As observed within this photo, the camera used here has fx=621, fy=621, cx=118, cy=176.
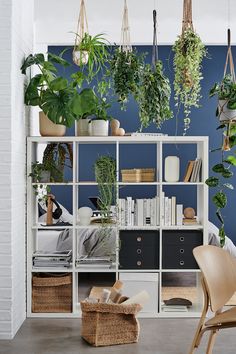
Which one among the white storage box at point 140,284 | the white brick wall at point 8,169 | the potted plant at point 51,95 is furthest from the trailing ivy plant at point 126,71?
the white storage box at point 140,284

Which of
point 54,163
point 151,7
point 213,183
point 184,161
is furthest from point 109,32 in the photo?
point 213,183

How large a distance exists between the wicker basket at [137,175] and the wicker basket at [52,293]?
99 centimetres

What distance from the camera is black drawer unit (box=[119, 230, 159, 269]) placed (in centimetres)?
536

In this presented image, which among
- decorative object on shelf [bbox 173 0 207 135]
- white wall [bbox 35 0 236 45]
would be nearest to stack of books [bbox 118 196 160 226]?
decorative object on shelf [bbox 173 0 207 135]

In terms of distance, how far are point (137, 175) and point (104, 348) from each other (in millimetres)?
1564

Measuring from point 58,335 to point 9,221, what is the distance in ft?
3.16

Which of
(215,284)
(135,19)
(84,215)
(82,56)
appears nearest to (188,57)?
(82,56)

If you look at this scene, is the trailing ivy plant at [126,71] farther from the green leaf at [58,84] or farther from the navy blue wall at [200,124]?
the navy blue wall at [200,124]

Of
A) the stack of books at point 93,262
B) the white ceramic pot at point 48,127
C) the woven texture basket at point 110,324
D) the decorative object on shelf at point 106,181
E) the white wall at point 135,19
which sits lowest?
the woven texture basket at point 110,324

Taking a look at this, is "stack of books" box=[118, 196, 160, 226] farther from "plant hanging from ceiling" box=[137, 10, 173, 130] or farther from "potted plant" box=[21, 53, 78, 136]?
"potted plant" box=[21, 53, 78, 136]

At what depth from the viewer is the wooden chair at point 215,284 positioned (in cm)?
372

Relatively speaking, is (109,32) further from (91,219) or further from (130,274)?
(130,274)

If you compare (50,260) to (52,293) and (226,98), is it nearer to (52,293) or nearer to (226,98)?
(52,293)

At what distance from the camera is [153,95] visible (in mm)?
5191
